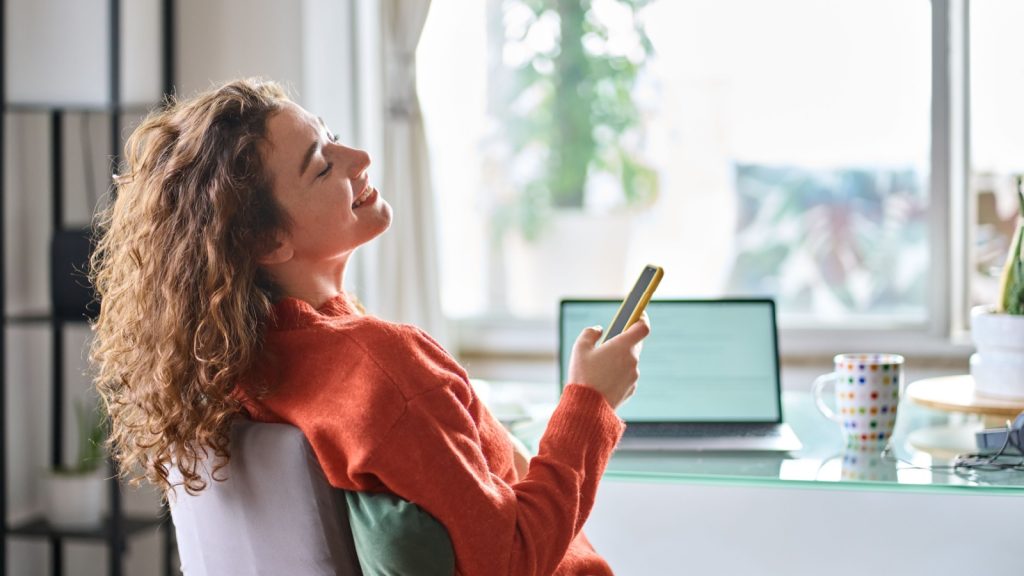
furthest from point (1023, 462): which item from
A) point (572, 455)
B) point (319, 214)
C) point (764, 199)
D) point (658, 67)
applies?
point (658, 67)

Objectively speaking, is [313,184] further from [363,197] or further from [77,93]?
[77,93]

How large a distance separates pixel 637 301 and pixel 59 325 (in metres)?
1.61

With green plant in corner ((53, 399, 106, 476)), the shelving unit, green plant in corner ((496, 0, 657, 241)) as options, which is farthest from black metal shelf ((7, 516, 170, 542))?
green plant in corner ((496, 0, 657, 241))

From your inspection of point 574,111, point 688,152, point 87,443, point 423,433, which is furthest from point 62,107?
point 423,433

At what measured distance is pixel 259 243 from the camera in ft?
3.97

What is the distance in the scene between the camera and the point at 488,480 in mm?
1138

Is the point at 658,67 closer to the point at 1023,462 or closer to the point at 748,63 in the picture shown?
the point at 748,63

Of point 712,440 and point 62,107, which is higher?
point 62,107

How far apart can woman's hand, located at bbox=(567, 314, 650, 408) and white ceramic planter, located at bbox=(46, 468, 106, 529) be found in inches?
64.8

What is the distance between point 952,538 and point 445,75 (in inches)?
78.3

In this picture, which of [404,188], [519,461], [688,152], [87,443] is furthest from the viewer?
[688,152]

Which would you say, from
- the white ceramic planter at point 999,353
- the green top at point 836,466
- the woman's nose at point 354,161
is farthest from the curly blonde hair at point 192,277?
the white ceramic planter at point 999,353

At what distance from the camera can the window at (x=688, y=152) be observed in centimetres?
283

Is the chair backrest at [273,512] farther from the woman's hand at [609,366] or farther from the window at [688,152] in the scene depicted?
the window at [688,152]
